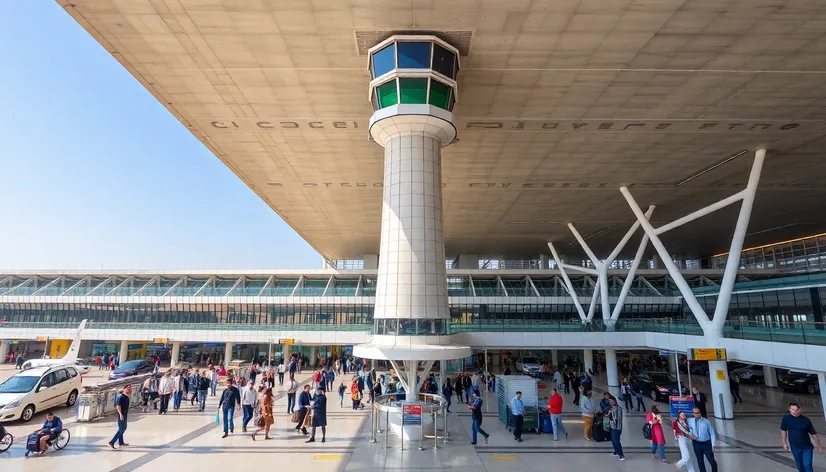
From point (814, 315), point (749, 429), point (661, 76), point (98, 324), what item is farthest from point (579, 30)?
point (98, 324)

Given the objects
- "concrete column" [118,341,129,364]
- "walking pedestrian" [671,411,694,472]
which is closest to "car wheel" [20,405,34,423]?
"walking pedestrian" [671,411,694,472]

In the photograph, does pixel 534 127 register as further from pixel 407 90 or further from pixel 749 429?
pixel 749 429

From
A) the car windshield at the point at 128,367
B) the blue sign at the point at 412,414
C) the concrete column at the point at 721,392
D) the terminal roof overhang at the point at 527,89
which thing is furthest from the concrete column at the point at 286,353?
the concrete column at the point at 721,392

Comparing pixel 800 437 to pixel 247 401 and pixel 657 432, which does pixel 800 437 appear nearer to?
pixel 657 432

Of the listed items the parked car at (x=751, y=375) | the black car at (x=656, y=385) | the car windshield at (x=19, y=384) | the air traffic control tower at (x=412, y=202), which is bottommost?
the parked car at (x=751, y=375)

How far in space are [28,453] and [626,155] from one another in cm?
2802

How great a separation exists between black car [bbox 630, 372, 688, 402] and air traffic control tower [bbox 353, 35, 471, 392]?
13498mm

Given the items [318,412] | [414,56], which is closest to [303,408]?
[318,412]

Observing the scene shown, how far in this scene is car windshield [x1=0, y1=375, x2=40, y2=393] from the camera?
1606 centimetres

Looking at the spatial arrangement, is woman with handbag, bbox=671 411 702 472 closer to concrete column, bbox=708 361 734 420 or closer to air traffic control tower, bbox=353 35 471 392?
air traffic control tower, bbox=353 35 471 392

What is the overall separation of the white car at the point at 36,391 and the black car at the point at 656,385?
2640 centimetres

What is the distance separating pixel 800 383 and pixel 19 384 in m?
39.7

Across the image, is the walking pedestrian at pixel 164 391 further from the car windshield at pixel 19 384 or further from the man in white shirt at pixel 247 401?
the man in white shirt at pixel 247 401

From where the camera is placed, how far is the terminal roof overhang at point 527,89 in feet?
45.2
